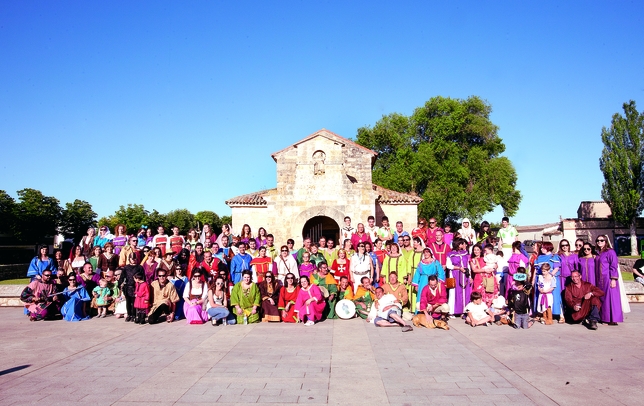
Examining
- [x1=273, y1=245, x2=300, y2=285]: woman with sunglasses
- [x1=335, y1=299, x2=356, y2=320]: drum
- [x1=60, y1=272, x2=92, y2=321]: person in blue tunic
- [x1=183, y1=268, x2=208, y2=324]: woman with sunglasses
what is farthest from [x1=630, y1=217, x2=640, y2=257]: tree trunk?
[x1=60, y1=272, x2=92, y2=321]: person in blue tunic

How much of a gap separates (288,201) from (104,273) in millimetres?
10156

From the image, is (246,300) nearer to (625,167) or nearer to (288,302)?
(288,302)

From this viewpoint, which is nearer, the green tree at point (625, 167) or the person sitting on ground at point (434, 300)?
the person sitting on ground at point (434, 300)

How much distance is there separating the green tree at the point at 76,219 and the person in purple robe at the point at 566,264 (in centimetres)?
4024

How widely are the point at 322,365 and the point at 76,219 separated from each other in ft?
138

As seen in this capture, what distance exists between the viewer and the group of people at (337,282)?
31.8 feet

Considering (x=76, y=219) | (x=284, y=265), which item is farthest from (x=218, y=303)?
(x=76, y=219)

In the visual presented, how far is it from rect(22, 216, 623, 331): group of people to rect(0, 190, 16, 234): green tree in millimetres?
27612

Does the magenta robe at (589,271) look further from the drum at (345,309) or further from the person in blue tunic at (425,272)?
the drum at (345,309)

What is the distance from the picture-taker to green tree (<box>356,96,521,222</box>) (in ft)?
119

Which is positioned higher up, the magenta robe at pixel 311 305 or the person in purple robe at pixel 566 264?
the person in purple robe at pixel 566 264

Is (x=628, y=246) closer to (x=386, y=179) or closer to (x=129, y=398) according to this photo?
(x=386, y=179)

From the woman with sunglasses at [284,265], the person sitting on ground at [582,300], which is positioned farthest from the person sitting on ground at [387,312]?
the person sitting on ground at [582,300]

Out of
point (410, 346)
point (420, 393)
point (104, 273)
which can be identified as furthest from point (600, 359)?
point (104, 273)
